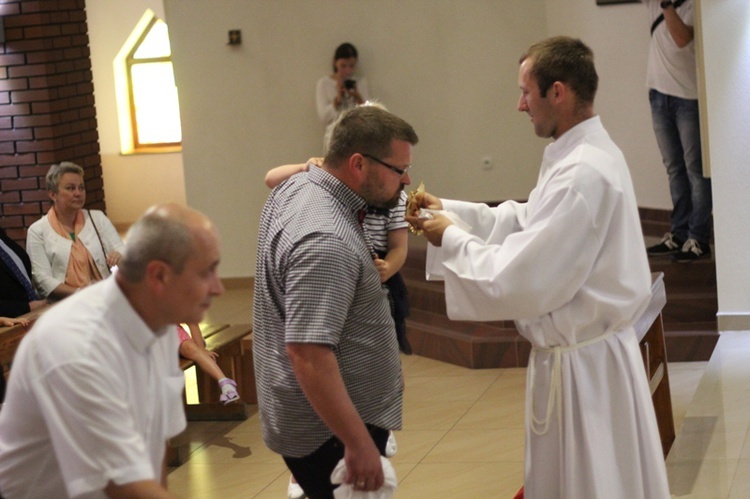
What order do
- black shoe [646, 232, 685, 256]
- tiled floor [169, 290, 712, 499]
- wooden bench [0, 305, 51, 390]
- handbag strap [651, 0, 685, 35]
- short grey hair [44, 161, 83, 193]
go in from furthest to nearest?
black shoe [646, 232, 685, 256] → handbag strap [651, 0, 685, 35] → short grey hair [44, 161, 83, 193] → wooden bench [0, 305, 51, 390] → tiled floor [169, 290, 712, 499]

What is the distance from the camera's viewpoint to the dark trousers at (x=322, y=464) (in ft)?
8.39

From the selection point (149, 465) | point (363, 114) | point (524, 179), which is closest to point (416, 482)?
point (363, 114)

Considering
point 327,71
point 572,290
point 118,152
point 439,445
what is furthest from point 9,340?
point 118,152

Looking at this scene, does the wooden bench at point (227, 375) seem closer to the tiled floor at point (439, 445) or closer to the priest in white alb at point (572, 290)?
the tiled floor at point (439, 445)

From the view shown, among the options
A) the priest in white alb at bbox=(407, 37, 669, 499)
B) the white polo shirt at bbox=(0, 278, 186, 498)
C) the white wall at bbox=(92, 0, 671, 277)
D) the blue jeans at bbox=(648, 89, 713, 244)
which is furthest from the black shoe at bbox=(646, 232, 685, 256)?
the white polo shirt at bbox=(0, 278, 186, 498)

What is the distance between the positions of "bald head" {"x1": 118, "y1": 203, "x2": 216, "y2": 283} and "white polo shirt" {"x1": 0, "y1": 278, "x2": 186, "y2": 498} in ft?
0.22

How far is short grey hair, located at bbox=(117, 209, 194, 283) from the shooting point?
1.75 m

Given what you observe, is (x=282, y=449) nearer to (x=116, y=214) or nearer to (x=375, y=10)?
(x=375, y=10)

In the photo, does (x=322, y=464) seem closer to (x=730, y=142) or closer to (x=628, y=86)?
(x=730, y=142)

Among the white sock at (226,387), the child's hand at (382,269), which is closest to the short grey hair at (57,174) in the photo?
the white sock at (226,387)

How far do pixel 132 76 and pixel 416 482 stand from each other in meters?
10.3

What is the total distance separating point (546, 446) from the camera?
2.97 meters

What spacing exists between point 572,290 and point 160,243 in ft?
4.33

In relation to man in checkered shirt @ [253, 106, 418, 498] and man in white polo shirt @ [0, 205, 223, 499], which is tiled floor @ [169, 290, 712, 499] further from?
man in white polo shirt @ [0, 205, 223, 499]
